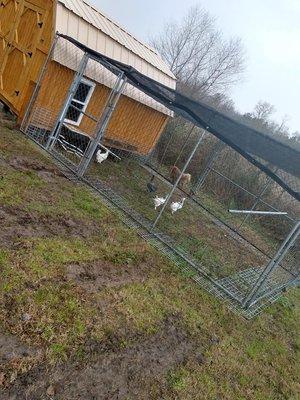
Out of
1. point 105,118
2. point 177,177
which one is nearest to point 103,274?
point 105,118

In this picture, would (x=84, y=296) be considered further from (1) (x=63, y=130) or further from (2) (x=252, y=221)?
(2) (x=252, y=221)

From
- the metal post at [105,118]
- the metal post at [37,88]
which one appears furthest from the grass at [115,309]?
the metal post at [37,88]

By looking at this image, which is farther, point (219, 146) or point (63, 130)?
point (219, 146)

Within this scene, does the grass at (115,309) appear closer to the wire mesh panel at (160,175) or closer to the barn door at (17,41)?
the wire mesh panel at (160,175)

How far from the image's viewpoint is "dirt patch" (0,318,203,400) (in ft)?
13.0

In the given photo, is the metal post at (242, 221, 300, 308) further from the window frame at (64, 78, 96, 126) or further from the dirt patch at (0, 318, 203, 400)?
the window frame at (64, 78, 96, 126)

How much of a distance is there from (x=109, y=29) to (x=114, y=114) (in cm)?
311

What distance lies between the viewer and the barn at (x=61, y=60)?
11305 mm

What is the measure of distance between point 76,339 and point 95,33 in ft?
35.8

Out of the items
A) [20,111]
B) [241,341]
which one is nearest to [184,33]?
[20,111]

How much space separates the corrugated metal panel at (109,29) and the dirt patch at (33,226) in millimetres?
6570

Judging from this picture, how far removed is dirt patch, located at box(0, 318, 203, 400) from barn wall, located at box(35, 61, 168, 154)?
8444mm

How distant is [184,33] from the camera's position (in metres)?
42.0

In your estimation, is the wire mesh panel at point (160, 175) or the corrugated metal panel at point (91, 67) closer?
the wire mesh panel at point (160, 175)
